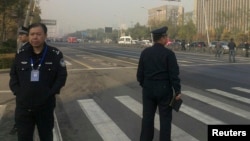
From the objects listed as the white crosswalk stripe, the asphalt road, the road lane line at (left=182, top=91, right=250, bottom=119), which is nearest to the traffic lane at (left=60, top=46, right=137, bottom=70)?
the asphalt road

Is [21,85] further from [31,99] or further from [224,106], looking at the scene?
[224,106]

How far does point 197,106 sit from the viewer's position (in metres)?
10.1

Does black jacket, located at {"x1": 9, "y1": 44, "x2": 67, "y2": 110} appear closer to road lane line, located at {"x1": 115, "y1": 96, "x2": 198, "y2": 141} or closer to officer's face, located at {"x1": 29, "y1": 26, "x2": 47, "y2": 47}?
officer's face, located at {"x1": 29, "y1": 26, "x2": 47, "y2": 47}

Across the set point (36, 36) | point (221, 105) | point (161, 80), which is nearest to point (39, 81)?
point (36, 36)

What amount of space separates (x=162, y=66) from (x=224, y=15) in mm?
71281

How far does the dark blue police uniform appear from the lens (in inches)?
172

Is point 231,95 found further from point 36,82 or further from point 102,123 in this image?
point 36,82

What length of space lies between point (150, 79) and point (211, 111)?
4009 millimetres

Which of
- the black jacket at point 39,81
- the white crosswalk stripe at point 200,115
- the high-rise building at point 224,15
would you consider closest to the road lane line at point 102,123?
the white crosswalk stripe at point 200,115

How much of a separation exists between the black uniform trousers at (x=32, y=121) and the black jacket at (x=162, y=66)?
67.8 inches

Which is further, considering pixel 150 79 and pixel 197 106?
pixel 197 106

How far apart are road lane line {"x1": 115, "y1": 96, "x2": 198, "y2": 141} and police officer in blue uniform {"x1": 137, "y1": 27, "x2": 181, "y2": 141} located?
3.88 feet

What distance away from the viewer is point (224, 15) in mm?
74062

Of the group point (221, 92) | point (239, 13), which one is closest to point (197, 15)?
point (239, 13)
